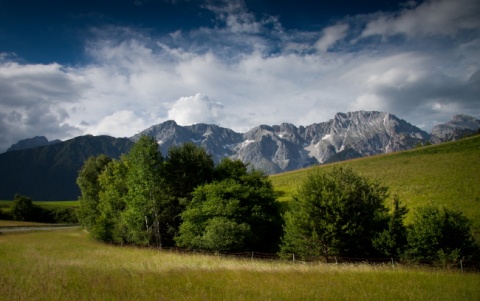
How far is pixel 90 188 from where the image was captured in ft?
188

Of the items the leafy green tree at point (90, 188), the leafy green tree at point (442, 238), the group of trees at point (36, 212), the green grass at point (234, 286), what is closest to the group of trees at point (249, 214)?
the leafy green tree at point (442, 238)

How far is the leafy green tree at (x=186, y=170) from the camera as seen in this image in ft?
146

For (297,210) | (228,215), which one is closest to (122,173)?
(228,215)

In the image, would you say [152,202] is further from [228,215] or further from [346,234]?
[346,234]

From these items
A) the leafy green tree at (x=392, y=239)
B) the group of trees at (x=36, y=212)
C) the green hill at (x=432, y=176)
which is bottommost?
the group of trees at (x=36, y=212)

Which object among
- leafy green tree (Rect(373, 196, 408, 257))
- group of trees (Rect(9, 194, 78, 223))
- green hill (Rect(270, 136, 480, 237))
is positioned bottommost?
group of trees (Rect(9, 194, 78, 223))

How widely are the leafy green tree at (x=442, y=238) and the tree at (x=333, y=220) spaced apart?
154 inches

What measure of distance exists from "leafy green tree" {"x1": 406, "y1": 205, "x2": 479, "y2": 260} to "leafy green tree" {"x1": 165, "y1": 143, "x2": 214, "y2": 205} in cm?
2802

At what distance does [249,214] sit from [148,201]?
14.0 metres

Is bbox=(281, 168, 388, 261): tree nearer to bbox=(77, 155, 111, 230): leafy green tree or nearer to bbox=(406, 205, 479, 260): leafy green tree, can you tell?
bbox=(406, 205, 479, 260): leafy green tree

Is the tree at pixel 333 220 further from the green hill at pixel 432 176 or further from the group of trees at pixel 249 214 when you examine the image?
the green hill at pixel 432 176

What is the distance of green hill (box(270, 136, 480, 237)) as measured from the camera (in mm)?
36812

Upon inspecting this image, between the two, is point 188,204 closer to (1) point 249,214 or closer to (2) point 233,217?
(2) point 233,217

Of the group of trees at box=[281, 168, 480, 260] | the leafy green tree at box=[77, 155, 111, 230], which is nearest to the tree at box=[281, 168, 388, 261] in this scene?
the group of trees at box=[281, 168, 480, 260]
